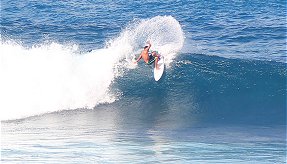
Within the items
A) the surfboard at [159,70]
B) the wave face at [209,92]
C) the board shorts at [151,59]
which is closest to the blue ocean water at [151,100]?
the wave face at [209,92]

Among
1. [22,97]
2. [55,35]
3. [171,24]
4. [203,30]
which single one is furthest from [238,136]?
[55,35]

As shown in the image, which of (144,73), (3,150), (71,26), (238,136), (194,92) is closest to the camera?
(3,150)

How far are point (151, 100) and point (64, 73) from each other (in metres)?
3.15

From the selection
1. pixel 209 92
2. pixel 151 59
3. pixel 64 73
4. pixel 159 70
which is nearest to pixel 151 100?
pixel 159 70

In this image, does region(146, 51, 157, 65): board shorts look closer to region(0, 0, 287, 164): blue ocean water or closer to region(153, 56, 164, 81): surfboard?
region(153, 56, 164, 81): surfboard

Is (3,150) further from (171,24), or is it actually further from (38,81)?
(171,24)

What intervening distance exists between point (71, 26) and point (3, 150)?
19734mm

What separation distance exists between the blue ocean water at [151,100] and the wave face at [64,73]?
1.4 inches

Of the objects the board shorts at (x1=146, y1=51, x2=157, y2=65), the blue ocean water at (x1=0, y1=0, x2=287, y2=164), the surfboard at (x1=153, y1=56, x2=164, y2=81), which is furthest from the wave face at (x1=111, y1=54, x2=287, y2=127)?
the board shorts at (x1=146, y1=51, x2=157, y2=65)

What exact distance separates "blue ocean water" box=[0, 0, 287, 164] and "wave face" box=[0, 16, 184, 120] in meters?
0.03

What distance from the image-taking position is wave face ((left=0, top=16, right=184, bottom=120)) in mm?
18578

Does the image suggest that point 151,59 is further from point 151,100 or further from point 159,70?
point 151,100

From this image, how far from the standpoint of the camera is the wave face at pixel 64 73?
1858 centimetres

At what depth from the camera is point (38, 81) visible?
65.2ft
